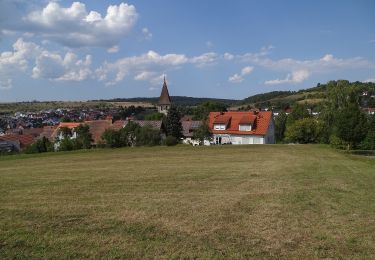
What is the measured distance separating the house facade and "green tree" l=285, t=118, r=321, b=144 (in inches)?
190

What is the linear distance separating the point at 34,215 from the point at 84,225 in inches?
97.7

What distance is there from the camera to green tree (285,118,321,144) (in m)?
69.4

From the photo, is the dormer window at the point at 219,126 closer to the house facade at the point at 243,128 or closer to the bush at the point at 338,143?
the house facade at the point at 243,128

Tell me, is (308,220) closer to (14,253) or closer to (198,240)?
(198,240)

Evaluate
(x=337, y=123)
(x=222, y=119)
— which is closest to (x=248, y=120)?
(x=222, y=119)

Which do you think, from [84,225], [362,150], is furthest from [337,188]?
[362,150]

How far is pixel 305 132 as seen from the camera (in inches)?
2753

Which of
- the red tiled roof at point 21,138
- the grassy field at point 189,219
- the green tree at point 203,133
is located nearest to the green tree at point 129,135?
the green tree at point 203,133

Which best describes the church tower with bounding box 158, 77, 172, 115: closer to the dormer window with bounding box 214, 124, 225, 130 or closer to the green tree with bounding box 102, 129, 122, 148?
the dormer window with bounding box 214, 124, 225, 130

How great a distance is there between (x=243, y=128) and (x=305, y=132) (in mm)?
11003

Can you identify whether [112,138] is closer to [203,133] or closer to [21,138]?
[203,133]

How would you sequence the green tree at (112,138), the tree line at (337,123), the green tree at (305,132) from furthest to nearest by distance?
1. the green tree at (305,132)
2. the green tree at (112,138)
3. the tree line at (337,123)

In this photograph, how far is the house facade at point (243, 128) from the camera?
73125 mm

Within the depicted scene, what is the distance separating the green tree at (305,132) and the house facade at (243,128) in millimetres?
4828
